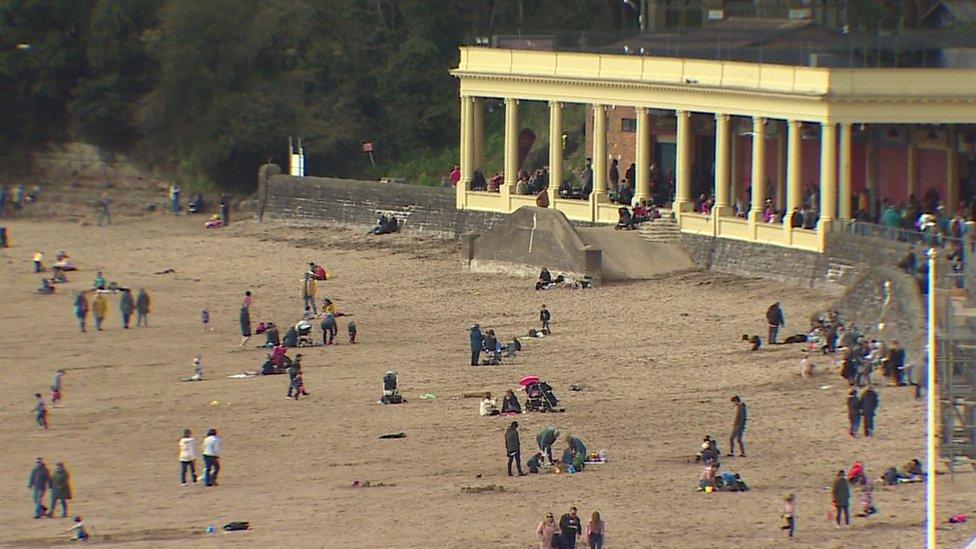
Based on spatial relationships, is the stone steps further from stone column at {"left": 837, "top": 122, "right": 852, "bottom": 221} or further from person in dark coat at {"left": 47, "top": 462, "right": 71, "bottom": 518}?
Answer: person in dark coat at {"left": 47, "top": 462, "right": 71, "bottom": 518}

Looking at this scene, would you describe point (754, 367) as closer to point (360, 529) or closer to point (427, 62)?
point (360, 529)

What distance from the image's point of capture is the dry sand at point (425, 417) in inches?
1531

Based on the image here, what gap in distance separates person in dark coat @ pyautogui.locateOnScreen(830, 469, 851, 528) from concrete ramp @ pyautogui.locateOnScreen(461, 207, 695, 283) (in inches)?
927

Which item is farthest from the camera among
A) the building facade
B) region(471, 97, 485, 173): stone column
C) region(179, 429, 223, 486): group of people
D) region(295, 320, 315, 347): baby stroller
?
region(471, 97, 485, 173): stone column

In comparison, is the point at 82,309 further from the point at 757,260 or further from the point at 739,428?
the point at 739,428

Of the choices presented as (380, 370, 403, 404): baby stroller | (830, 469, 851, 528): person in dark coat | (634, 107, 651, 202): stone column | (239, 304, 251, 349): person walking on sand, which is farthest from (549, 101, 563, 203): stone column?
(830, 469, 851, 528): person in dark coat

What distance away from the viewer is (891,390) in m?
45.4

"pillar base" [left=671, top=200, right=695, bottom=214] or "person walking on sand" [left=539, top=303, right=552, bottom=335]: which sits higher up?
"pillar base" [left=671, top=200, right=695, bottom=214]

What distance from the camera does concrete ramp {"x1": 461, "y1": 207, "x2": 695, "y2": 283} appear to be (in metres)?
61.0

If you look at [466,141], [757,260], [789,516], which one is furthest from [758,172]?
[789,516]

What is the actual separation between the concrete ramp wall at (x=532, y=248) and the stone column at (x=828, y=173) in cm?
559

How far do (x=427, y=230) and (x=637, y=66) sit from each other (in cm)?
885

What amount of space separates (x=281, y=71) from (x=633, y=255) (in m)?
23.5

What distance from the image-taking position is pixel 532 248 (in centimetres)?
6278
